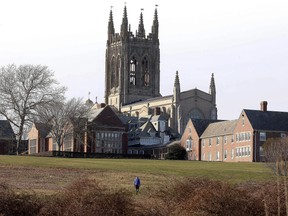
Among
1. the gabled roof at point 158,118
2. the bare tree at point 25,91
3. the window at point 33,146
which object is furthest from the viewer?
the gabled roof at point 158,118

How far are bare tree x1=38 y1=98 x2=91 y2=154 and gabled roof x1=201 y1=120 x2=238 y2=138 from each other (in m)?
16.6

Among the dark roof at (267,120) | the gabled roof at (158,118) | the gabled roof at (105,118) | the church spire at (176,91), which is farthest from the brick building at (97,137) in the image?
the church spire at (176,91)

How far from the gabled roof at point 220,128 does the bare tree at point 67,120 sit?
16622mm

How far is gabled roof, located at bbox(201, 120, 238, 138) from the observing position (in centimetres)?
12572

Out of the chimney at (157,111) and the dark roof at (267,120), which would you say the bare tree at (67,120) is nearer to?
the dark roof at (267,120)

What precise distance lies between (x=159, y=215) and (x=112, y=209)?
223 cm

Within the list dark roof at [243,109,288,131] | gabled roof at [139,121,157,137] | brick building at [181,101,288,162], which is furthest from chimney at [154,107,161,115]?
dark roof at [243,109,288,131]

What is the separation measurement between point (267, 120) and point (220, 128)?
10496mm

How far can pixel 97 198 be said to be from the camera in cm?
4500

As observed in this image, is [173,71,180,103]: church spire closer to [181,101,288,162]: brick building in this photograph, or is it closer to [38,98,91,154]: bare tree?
[181,101,288,162]: brick building

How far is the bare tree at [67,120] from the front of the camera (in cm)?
11931

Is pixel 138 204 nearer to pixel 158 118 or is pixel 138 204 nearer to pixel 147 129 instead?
pixel 147 129

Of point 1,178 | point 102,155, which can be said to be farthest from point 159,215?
point 102,155

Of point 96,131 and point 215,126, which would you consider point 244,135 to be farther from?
point 96,131
